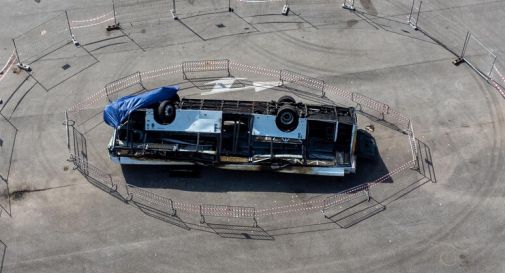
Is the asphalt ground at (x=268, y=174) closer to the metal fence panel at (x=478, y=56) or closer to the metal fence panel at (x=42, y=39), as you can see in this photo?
the metal fence panel at (x=42, y=39)

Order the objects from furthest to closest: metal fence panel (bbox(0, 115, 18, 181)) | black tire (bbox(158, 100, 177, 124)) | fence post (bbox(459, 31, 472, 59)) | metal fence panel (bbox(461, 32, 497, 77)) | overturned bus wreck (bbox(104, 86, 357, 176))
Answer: fence post (bbox(459, 31, 472, 59)) → metal fence panel (bbox(461, 32, 497, 77)) → metal fence panel (bbox(0, 115, 18, 181)) → black tire (bbox(158, 100, 177, 124)) → overturned bus wreck (bbox(104, 86, 357, 176))

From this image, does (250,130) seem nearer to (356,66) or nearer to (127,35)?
(356,66)

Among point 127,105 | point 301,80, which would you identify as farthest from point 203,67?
point 127,105

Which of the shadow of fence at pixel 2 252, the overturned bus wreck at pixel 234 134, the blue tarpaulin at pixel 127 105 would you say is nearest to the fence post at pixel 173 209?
the overturned bus wreck at pixel 234 134

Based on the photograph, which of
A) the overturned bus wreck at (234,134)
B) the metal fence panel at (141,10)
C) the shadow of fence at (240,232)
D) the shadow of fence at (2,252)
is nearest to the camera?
the shadow of fence at (2,252)

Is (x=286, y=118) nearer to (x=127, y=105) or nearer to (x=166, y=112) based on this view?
(x=166, y=112)

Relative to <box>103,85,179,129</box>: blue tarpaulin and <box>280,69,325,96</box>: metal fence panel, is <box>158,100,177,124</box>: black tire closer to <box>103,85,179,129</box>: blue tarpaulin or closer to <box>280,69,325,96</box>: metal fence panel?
<box>103,85,179,129</box>: blue tarpaulin

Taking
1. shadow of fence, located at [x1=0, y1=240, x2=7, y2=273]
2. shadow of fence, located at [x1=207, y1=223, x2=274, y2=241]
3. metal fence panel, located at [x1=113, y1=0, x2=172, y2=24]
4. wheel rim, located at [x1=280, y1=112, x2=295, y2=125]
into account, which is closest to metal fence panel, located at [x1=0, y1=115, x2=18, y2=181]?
shadow of fence, located at [x1=0, y1=240, x2=7, y2=273]
